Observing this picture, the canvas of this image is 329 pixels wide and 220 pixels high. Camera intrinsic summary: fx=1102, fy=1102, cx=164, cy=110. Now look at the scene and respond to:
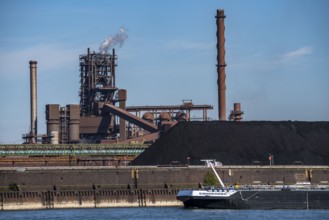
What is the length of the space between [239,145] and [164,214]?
116 ft

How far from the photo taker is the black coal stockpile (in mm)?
135875

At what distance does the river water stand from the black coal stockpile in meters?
22.6

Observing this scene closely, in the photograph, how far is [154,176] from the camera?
129m

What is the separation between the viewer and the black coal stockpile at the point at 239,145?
136 metres

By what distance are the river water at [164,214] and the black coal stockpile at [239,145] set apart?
74.1ft

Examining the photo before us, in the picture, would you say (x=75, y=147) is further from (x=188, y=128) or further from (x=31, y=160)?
(x=188, y=128)

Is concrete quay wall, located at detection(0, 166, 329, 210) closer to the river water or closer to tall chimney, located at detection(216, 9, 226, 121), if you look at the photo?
the river water

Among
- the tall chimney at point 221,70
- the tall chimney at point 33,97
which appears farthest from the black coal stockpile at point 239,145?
the tall chimney at point 33,97

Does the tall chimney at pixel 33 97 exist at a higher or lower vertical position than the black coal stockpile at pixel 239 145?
higher

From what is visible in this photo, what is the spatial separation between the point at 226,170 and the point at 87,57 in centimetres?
6123

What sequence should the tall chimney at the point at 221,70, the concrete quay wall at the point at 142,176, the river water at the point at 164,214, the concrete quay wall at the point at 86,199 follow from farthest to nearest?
the tall chimney at the point at 221,70 → the concrete quay wall at the point at 142,176 → the concrete quay wall at the point at 86,199 → the river water at the point at 164,214

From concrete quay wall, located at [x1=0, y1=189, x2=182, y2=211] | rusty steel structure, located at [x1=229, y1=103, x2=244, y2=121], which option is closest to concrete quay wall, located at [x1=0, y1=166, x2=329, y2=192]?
concrete quay wall, located at [x1=0, y1=189, x2=182, y2=211]

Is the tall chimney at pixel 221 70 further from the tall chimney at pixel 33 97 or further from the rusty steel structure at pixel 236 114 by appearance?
the tall chimney at pixel 33 97

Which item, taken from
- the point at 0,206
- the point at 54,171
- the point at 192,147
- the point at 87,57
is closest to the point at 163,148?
the point at 192,147
